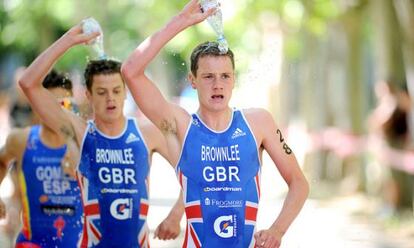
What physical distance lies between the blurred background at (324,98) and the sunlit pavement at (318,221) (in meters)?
0.03

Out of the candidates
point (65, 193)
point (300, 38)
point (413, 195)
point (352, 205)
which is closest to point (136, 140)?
point (65, 193)

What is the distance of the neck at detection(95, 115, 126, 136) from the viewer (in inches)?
303

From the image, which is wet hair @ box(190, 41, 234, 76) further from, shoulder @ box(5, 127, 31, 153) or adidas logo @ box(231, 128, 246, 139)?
shoulder @ box(5, 127, 31, 153)

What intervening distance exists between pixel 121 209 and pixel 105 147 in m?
0.45

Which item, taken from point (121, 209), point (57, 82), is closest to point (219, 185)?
point (121, 209)

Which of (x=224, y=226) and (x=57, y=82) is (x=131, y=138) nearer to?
(x=57, y=82)

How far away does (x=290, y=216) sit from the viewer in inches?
258

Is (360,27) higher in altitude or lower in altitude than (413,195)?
higher

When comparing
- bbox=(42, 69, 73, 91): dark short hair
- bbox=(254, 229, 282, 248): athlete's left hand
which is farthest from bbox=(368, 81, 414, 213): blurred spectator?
bbox=(254, 229, 282, 248): athlete's left hand

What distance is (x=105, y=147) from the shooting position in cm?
761

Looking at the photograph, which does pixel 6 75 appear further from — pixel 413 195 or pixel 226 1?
pixel 413 195

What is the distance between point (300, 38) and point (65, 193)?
1791 cm

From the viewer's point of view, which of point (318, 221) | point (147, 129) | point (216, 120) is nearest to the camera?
point (216, 120)

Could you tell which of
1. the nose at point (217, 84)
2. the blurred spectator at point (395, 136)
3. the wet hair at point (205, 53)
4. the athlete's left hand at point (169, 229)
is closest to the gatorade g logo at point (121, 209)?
the athlete's left hand at point (169, 229)
